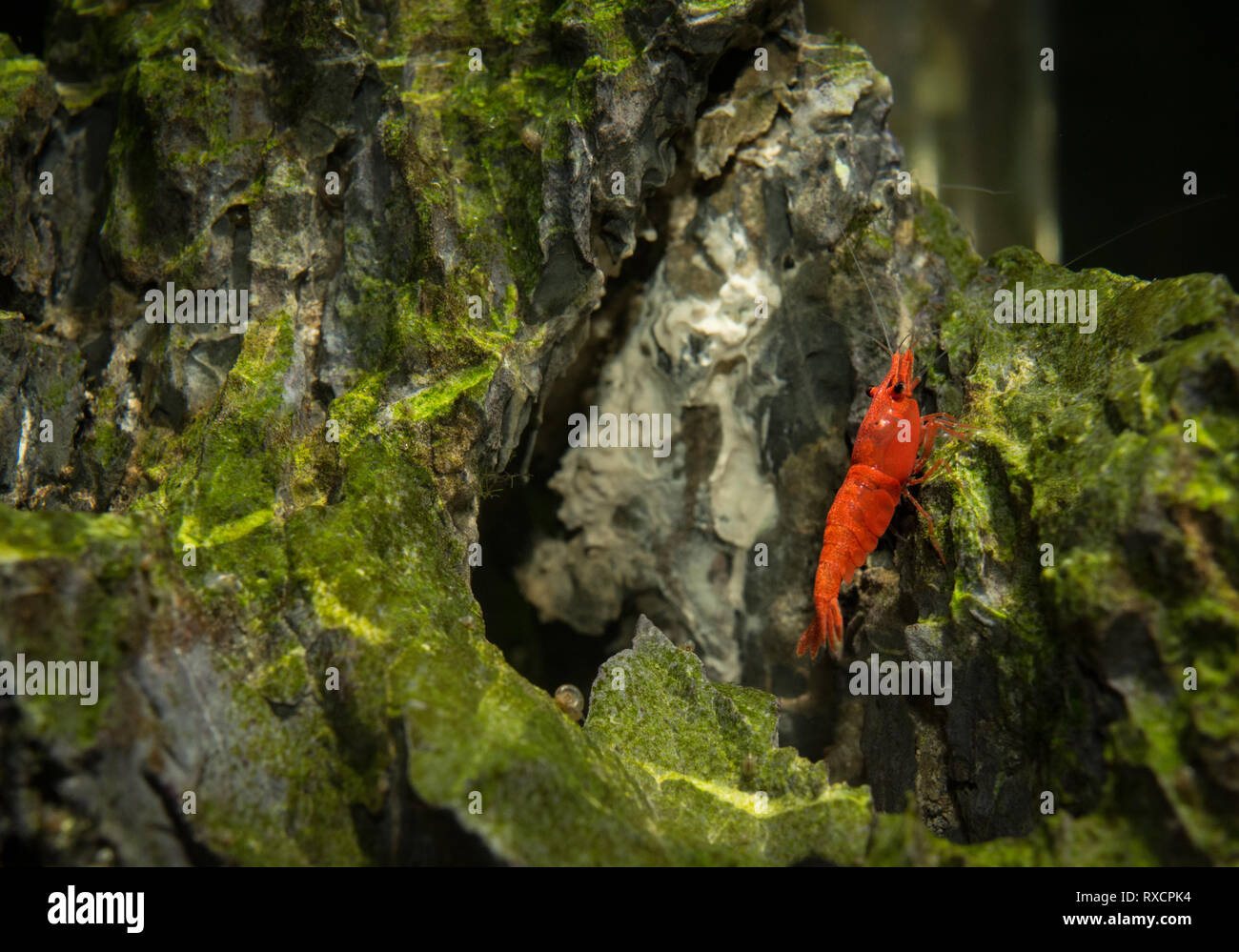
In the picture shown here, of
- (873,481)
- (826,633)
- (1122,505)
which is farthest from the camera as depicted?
(826,633)

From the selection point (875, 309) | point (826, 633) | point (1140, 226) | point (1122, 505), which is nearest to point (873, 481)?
point (826, 633)

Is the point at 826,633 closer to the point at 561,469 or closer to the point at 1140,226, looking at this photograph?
the point at 561,469

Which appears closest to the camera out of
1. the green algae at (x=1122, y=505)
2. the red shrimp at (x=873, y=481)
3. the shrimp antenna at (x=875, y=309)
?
the green algae at (x=1122, y=505)

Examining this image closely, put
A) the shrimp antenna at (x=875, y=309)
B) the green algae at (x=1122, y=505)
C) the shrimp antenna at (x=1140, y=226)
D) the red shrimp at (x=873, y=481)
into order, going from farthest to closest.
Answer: the shrimp antenna at (x=875, y=309) → the shrimp antenna at (x=1140, y=226) → the red shrimp at (x=873, y=481) → the green algae at (x=1122, y=505)

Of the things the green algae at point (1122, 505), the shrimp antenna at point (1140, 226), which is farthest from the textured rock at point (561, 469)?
the shrimp antenna at point (1140, 226)

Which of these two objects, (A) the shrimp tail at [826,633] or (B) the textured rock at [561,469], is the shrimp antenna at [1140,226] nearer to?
(B) the textured rock at [561,469]

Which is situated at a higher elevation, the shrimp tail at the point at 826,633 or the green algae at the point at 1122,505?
the green algae at the point at 1122,505

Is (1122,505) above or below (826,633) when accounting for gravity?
above

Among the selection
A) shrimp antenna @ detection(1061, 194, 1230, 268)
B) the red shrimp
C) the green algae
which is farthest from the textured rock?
shrimp antenna @ detection(1061, 194, 1230, 268)

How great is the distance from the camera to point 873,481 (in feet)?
16.4

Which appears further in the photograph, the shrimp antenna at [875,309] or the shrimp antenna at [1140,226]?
the shrimp antenna at [875,309]

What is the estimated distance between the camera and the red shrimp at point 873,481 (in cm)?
491

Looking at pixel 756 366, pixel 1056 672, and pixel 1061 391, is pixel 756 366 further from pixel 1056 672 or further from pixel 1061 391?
pixel 1056 672
